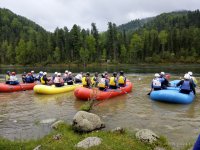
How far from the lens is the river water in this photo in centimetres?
1023

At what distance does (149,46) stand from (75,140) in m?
80.2

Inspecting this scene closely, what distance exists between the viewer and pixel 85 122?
379 inches

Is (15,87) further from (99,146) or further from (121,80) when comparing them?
(99,146)

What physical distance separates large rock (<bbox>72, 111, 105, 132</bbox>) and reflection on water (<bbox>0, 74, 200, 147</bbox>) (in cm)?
82

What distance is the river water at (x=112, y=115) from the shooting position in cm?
1023

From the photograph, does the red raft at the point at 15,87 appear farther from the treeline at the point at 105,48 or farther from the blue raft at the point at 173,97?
the treeline at the point at 105,48

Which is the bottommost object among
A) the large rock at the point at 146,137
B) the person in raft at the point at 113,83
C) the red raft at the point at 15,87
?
the large rock at the point at 146,137

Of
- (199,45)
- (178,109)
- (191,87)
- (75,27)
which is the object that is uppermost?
(75,27)

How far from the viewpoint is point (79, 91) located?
1725cm

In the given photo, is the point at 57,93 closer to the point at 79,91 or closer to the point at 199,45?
the point at 79,91

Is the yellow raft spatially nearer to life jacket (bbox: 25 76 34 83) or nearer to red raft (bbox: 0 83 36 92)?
red raft (bbox: 0 83 36 92)

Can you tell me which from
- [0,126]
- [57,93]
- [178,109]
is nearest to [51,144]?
[0,126]

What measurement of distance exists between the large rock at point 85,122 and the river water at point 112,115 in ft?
3.51

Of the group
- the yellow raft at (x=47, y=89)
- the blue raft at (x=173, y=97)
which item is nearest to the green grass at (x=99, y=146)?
the blue raft at (x=173, y=97)
